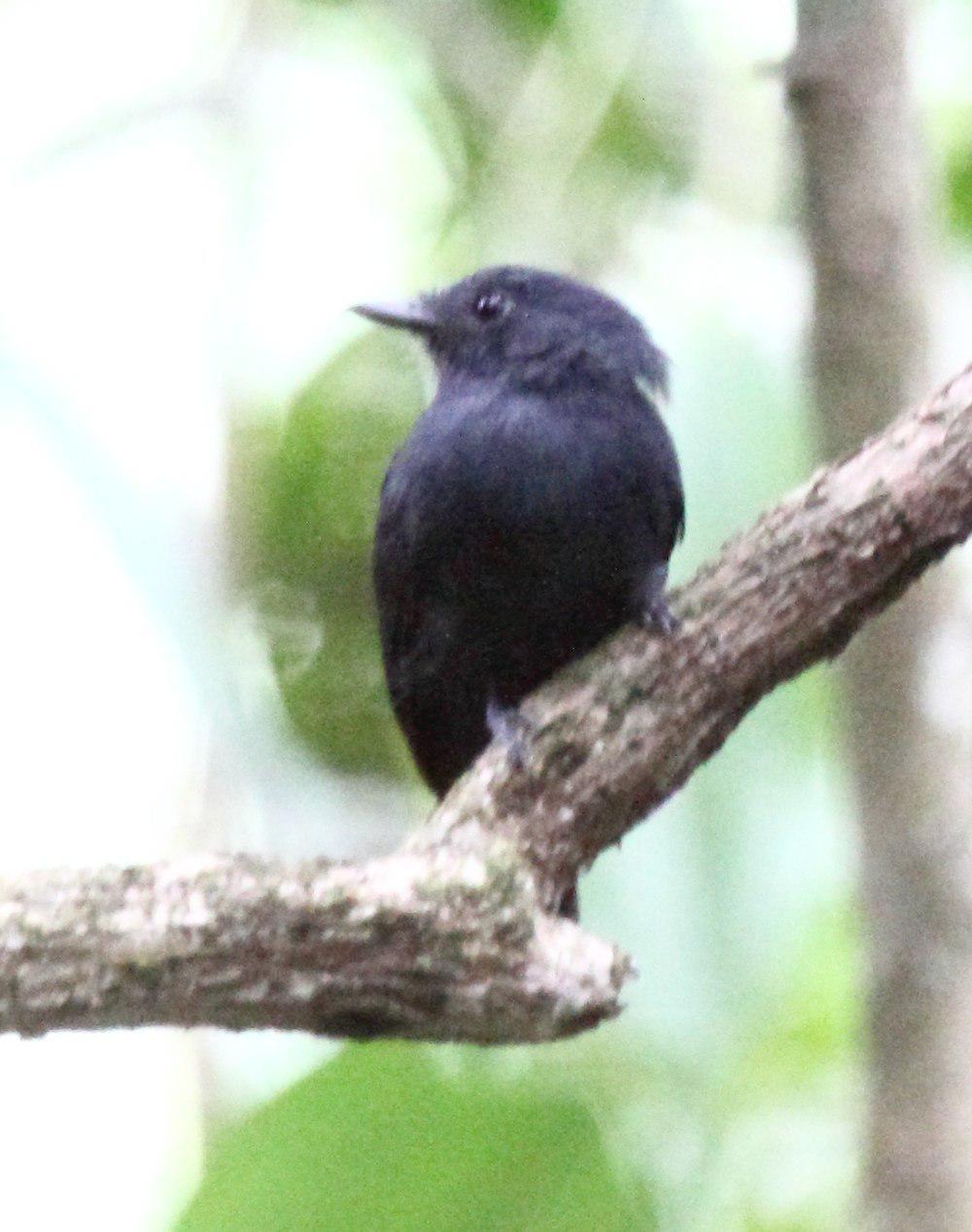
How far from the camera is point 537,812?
253cm

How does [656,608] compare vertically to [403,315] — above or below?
below

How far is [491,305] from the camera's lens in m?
3.53

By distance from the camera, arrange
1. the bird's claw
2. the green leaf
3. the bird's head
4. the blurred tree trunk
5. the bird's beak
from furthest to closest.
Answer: the bird's beak, the bird's head, the blurred tree trunk, the bird's claw, the green leaf

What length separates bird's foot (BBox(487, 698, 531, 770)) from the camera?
2.56m

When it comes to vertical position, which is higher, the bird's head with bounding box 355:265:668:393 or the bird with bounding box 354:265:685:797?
the bird's head with bounding box 355:265:668:393

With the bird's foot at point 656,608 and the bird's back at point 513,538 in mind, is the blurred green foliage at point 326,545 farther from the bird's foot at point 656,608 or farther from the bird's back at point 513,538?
the bird's foot at point 656,608

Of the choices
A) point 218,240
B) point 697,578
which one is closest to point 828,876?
point 697,578

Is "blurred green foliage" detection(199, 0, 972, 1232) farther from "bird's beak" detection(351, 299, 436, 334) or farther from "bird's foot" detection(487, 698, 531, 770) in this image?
"bird's foot" detection(487, 698, 531, 770)

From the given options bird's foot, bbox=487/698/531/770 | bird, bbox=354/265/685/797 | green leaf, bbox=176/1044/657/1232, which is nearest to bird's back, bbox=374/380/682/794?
bird, bbox=354/265/685/797

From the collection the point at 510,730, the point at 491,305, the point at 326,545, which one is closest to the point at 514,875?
the point at 510,730

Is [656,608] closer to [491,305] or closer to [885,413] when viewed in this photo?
[885,413]

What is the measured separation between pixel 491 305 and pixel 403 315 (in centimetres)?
17

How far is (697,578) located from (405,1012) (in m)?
0.79

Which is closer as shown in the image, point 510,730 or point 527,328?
point 510,730
